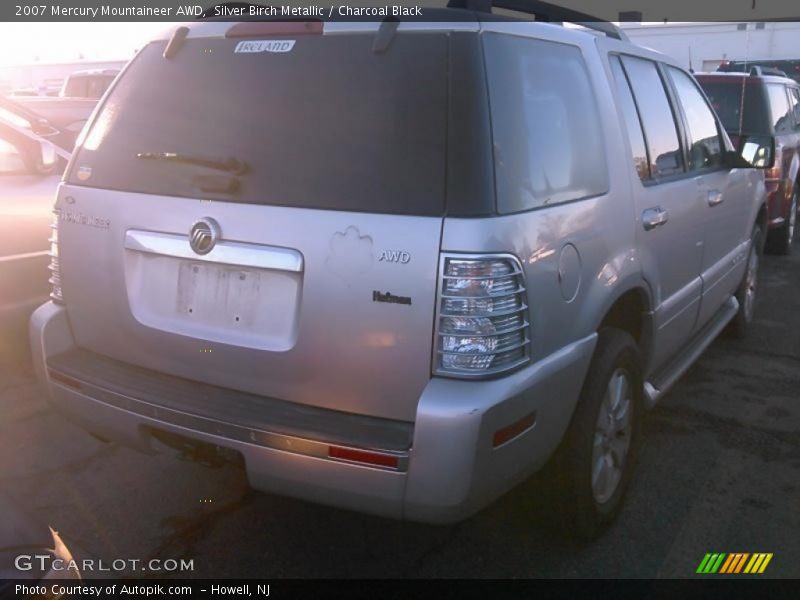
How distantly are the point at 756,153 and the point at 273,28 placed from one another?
3482mm

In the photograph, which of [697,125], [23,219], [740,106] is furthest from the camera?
[740,106]

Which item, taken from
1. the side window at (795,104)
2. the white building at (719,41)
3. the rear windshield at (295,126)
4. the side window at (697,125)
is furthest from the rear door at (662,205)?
the white building at (719,41)

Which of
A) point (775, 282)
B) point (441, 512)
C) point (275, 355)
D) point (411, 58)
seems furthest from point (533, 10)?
point (775, 282)

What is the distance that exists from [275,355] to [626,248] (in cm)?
150

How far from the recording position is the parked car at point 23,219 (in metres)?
4.92

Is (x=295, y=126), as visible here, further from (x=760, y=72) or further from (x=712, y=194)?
(x=760, y=72)

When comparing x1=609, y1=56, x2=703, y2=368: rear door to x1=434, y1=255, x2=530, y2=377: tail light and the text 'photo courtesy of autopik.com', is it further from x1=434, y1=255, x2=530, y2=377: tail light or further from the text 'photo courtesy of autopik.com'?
x1=434, y1=255, x2=530, y2=377: tail light

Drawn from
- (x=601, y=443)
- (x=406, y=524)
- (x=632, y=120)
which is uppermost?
(x=632, y=120)

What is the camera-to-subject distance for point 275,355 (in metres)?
2.75

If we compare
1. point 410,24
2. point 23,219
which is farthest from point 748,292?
point 23,219

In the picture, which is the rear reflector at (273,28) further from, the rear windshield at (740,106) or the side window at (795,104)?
the side window at (795,104)

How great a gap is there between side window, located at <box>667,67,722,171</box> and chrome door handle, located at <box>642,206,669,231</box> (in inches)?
29.0

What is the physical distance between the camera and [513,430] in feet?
8.67

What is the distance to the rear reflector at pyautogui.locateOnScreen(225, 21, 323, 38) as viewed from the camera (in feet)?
9.58
